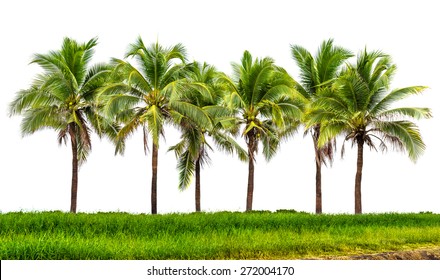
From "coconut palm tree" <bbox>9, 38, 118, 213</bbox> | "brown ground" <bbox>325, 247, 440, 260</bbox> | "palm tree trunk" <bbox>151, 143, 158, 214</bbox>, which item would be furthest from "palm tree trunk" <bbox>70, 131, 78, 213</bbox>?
"brown ground" <bbox>325, 247, 440, 260</bbox>

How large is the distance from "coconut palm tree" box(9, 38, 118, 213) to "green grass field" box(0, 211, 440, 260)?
895cm

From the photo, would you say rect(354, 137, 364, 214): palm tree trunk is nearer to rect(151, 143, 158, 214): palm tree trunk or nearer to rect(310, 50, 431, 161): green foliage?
rect(310, 50, 431, 161): green foliage

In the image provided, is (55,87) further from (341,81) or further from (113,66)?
(341,81)

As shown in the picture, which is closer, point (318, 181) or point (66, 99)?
point (66, 99)

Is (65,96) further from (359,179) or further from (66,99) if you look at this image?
(359,179)

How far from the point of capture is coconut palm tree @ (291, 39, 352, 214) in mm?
28047

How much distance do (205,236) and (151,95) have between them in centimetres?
1151

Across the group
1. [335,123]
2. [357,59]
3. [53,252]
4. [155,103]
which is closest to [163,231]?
[53,252]

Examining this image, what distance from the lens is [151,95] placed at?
25.2m

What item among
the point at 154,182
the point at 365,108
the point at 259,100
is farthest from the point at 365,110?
the point at 154,182

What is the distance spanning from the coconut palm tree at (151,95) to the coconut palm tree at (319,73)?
21.1 feet

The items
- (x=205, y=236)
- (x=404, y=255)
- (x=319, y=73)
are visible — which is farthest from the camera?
→ (x=319, y=73)

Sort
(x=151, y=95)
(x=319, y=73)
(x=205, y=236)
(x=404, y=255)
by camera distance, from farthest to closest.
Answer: (x=319, y=73) < (x=151, y=95) < (x=205, y=236) < (x=404, y=255)

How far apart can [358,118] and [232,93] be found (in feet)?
19.1
